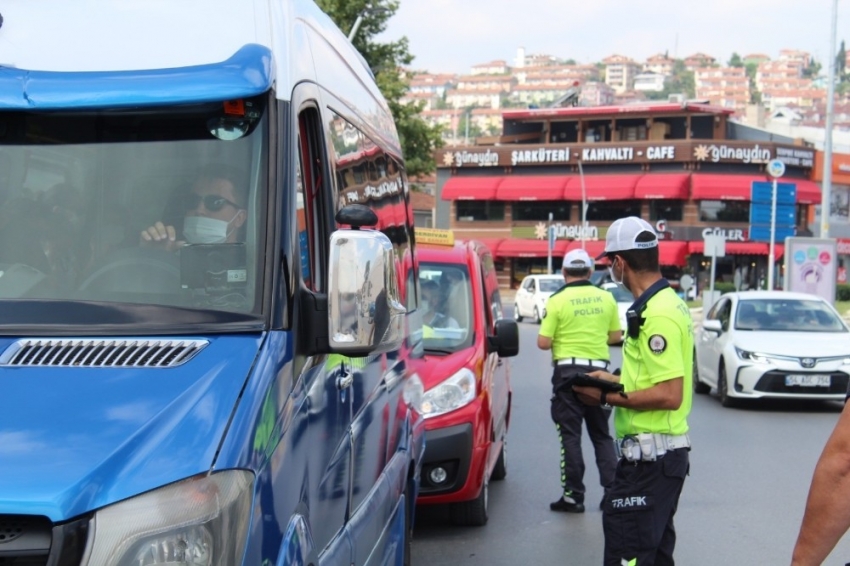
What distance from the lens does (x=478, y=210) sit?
77438mm

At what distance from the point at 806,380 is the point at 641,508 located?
10566mm

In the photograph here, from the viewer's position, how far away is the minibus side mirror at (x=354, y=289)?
3.26 meters

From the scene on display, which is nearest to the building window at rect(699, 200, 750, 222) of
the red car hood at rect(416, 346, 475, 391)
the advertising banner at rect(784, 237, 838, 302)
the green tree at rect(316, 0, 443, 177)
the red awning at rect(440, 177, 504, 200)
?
the red awning at rect(440, 177, 504, 200)

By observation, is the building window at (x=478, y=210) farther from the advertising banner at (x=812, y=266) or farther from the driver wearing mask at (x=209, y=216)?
the driver wearing mask at (x=209, y=216)

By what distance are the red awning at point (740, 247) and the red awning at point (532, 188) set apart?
916cm

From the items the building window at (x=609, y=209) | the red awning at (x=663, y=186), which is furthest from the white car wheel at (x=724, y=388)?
the building window at (x=609, y=209)

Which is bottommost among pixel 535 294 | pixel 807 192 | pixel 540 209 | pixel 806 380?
pixel 535 294

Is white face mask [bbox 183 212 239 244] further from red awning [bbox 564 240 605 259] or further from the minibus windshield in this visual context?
red awning [bbox 564 240 605 259]

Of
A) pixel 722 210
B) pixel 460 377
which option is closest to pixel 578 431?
pixel 460 377

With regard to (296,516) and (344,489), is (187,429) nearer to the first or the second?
(296,516)

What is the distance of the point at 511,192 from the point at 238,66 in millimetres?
71864

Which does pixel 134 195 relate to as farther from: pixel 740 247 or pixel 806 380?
pixel 740 247

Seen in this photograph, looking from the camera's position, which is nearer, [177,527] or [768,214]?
[177,527]

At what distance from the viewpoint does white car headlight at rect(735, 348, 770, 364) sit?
14961mm
